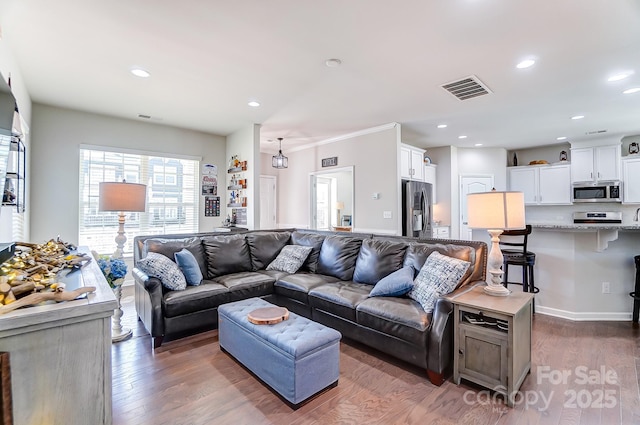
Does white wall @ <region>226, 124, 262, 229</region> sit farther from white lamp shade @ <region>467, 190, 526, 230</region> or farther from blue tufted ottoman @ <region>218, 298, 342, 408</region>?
white lamp shade @ <region>467, 190, 526, 230</region>

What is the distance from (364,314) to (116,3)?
300 centimetres

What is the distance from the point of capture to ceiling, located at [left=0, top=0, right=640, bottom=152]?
2148 millimetres

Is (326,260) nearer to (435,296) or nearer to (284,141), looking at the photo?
(435,296)

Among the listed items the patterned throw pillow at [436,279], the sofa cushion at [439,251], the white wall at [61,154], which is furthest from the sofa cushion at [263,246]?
the white wall at [61,154]

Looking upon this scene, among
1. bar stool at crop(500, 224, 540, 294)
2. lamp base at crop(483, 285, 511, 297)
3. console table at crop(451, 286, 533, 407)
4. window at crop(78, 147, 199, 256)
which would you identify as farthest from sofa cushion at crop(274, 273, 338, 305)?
window at crop(78, 147, 199, 256)

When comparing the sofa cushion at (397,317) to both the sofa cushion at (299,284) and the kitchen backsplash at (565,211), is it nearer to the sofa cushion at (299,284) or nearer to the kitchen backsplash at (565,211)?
the sofa cushion at (299,284)

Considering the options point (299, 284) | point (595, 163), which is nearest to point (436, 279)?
point (299, 284)

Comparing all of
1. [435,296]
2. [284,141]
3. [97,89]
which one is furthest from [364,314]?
[284,141]

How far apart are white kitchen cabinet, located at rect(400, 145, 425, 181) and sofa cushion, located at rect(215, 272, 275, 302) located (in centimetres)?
305

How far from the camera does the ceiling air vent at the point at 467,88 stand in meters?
3.30

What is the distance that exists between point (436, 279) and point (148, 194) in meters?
4.87

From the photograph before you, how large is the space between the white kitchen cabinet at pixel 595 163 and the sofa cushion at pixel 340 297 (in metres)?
5.89

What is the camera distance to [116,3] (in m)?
2.07

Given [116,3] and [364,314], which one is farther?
[364,314]
